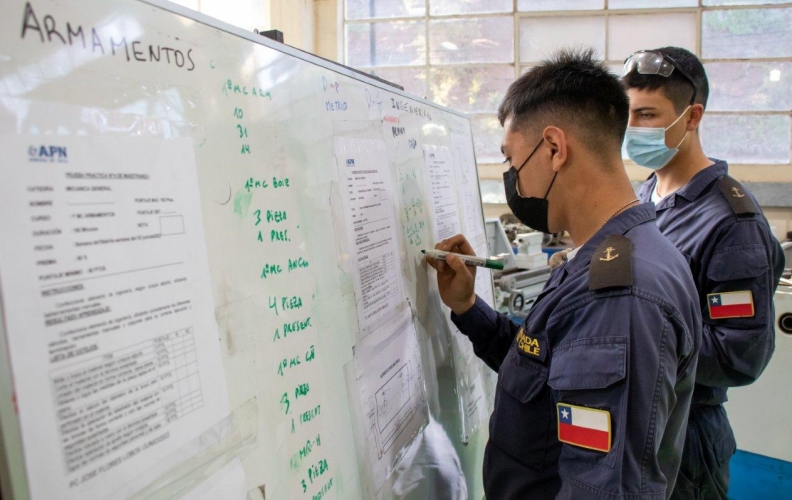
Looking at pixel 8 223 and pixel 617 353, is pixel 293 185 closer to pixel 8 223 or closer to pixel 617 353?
pixel 8 223

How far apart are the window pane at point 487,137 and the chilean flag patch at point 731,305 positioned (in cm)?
331

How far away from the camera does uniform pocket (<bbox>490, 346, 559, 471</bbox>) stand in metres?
1.00

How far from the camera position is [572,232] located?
1.13 metres

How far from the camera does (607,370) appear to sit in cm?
81

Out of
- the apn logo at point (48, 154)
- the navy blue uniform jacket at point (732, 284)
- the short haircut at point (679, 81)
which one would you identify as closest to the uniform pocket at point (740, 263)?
the navy blue uniform jacket at point (732, 284)

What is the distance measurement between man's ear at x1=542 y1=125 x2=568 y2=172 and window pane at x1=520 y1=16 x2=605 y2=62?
3691 mm

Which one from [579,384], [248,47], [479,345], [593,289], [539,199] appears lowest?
[479,345]

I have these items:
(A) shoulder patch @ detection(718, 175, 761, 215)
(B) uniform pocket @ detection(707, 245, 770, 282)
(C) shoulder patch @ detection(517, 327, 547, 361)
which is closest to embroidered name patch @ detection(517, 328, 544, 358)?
(C) shoulder patch @ detection(517, 327, 547, 361)

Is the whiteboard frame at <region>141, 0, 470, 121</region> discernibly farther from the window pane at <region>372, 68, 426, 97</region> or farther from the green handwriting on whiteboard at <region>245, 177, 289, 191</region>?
the window pane at <region>372, 68, 426, 97</region>

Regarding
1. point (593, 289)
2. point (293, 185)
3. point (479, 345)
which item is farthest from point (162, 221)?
point (479, 345)

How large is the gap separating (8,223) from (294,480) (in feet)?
1.81

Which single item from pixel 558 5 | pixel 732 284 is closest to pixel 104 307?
pixel 732 284

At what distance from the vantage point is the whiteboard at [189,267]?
484 millimetres

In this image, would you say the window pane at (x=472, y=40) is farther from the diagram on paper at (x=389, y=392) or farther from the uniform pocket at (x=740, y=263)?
the diagram on paper at (x=389, y=392)
